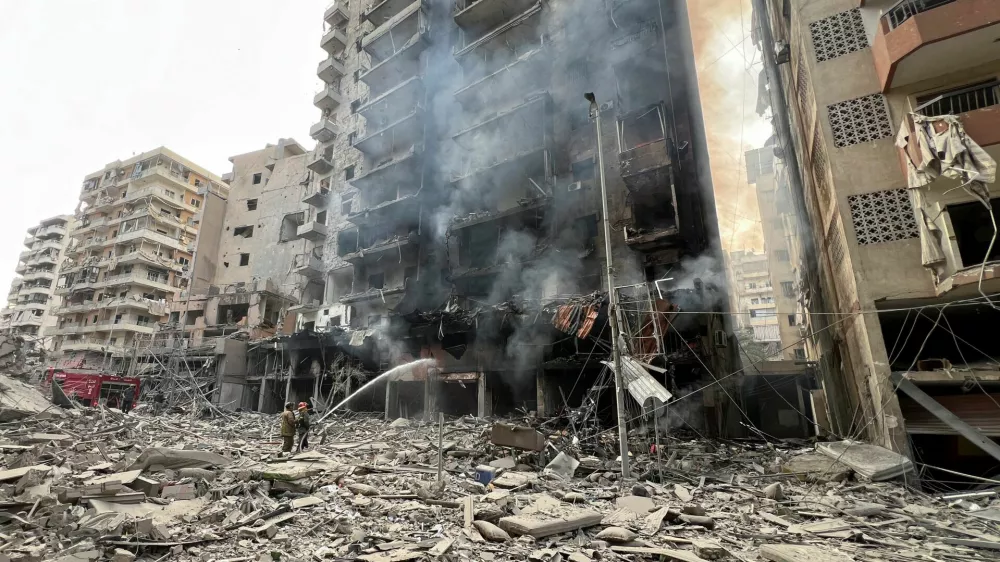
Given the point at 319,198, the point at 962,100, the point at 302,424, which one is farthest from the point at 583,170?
the point at 319,198

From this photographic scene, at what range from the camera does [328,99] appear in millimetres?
41375

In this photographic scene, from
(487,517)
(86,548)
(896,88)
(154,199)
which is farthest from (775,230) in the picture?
(154,199)

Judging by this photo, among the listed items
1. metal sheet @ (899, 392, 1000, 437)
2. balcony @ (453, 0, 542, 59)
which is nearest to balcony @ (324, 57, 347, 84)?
balcony @ (453, 0, 542, 59)

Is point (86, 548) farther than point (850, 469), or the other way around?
point (850, 469)

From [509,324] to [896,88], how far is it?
15.1 m

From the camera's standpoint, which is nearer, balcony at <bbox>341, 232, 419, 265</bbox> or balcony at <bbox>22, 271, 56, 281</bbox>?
balcony at <bbox>341, 232, 419, 265</bbox>

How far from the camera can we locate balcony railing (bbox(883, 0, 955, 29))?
11234 mm

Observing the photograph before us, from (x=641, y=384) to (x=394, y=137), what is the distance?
2847 cm

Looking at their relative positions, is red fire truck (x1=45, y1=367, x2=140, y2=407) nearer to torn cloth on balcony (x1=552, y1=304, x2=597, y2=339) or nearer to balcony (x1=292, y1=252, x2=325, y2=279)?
balcony (x1=292, y1=252, x2=325, y2=279)

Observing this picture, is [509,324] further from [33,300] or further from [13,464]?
[33,300]

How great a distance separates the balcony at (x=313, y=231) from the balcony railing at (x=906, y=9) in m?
36.5

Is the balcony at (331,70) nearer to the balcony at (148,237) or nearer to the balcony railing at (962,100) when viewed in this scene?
the balcony at (148,237)

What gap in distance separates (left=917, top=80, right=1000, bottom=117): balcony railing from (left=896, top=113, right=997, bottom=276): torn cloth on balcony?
892 mm

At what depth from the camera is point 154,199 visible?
53156mm
